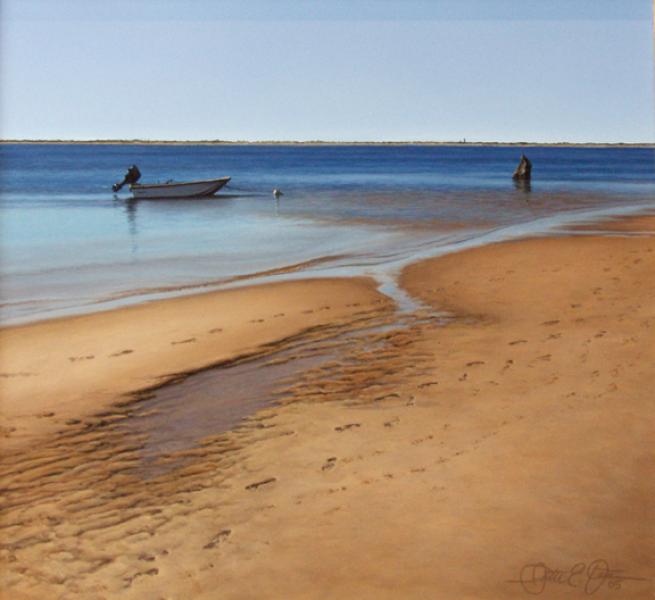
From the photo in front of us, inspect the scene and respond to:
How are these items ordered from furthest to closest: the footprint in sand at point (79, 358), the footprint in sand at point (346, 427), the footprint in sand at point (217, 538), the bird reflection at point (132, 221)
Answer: the bird reflection at point (132, 221), the footprint in sand at point (79, 358), the footprint in sand at point (346, 427), the footprint in sand at point (217, 538)

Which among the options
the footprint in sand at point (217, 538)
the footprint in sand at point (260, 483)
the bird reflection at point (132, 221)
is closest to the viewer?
the footprint in sand at point (217, 538)

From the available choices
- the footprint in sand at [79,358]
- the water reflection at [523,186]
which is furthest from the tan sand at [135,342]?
the water reflection at [523,186]

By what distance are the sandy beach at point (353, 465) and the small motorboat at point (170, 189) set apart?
3007 cm

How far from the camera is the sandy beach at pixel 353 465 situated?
181 inches

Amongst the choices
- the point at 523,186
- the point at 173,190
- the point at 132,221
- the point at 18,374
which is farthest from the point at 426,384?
the point at 523,186

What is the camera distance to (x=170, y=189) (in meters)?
40.9

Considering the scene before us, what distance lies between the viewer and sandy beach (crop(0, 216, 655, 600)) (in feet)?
15.1

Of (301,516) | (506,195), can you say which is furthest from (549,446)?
(506,195)

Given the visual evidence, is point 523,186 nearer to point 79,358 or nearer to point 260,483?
point 79,358

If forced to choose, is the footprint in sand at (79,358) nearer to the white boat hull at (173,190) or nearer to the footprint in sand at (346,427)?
the footprint in sand at (346,427)

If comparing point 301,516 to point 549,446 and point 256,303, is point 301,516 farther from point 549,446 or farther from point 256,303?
point 256,303

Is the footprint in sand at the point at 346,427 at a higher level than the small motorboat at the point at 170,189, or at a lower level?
lower

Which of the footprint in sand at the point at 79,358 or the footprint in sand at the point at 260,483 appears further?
the footprint in sand at the point at 79,358

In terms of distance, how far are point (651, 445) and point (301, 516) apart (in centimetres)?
292
